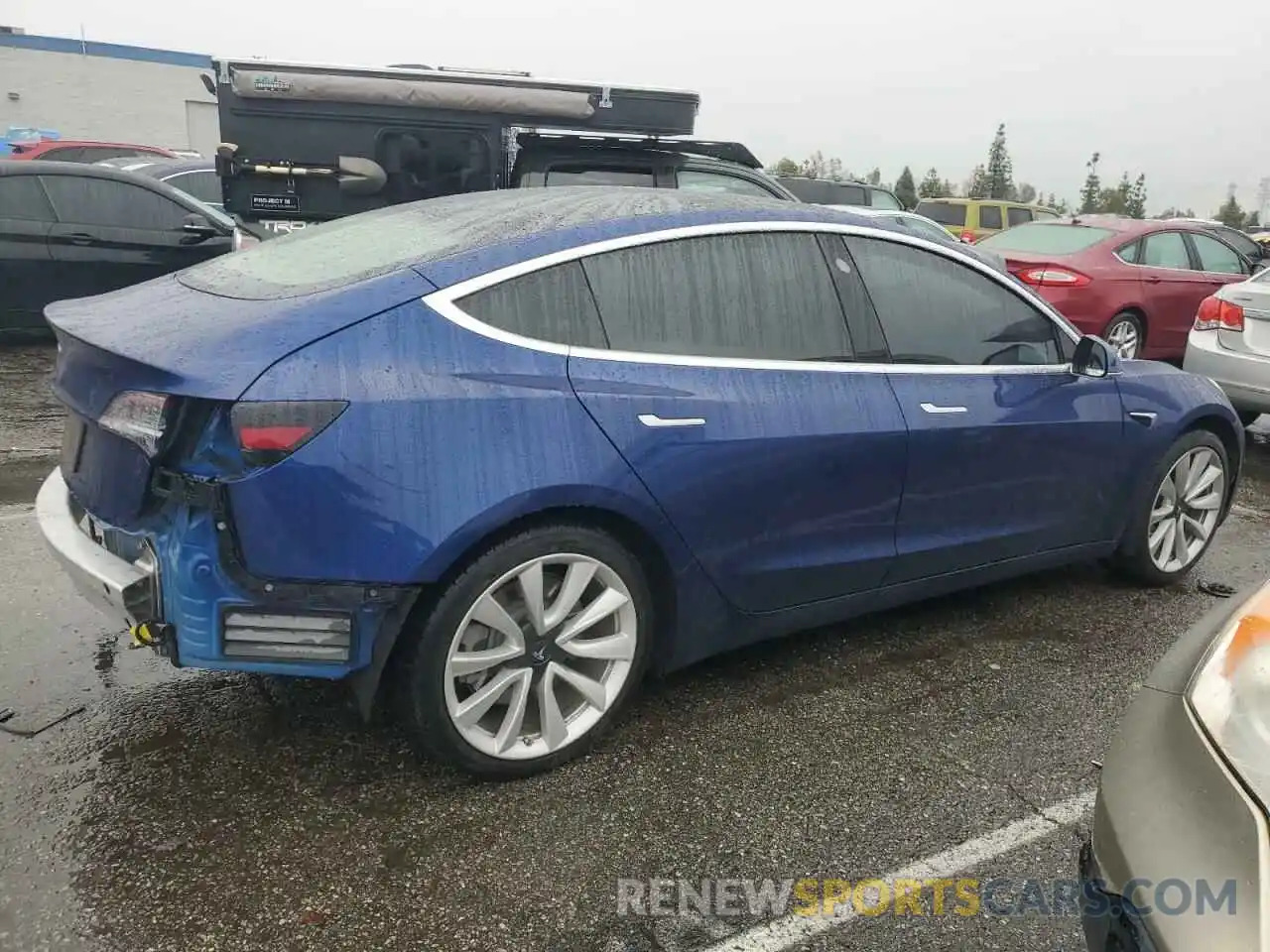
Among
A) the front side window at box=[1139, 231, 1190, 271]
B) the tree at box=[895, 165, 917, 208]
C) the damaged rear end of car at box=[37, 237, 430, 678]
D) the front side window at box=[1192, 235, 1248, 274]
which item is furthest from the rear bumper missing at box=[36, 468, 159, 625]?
the tree at box=[895, 165, 917, 208]

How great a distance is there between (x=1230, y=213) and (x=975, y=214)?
5186 centimetres

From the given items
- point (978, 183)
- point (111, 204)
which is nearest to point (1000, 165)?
point (978, 183)

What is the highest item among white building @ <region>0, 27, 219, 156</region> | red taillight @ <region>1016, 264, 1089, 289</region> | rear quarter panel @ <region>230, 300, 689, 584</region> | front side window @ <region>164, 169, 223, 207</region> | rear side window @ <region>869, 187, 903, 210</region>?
white building @ <region>0, 27, 219, 156</region>

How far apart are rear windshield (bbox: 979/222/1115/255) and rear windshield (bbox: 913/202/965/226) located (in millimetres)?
8723

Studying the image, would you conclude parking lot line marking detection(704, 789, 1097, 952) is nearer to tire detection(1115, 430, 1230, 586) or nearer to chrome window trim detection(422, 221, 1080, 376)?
chrome window trim detection(422, 221, 1080, 376)

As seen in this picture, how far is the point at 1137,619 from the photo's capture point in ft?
13.4

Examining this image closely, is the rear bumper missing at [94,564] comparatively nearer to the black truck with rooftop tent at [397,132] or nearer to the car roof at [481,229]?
the car roof at [481,229]

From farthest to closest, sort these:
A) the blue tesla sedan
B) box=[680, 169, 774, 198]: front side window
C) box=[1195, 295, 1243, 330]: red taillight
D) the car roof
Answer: box=[680, 169, 774, 198]: front side window < box=[1195, 295, 1243, 330]: red taillight < the car roof < the blue tesla sedan

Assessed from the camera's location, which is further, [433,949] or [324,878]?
[324,878]

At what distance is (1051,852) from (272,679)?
232cm

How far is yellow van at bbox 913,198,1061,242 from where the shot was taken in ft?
60.6

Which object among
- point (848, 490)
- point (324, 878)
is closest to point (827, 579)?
point (848, 490)

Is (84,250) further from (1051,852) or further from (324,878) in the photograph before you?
(1051,852)

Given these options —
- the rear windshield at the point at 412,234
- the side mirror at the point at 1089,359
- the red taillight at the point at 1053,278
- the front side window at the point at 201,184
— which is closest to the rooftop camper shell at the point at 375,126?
the red taillight at the point at 1053,278
